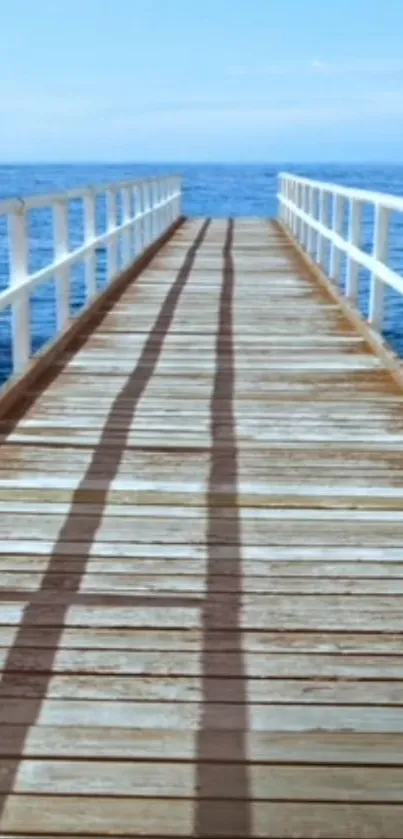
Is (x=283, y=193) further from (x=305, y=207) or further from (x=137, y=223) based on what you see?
(x=137, y=223)

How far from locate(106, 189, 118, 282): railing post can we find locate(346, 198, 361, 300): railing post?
2.35 meters

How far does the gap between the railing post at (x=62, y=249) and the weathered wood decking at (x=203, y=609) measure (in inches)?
52.6

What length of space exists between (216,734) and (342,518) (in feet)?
5.49

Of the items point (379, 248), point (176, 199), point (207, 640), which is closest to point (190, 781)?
point (207, 640)

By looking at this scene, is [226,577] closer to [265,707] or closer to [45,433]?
[265,707]

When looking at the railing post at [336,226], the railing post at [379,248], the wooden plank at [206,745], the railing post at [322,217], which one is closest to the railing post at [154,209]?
the railing post at [322,217]

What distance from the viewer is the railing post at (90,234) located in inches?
370

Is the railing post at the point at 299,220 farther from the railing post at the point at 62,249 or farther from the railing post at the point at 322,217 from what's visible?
the railing post at the point at 62,249

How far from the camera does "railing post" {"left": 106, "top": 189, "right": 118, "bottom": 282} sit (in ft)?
36.7

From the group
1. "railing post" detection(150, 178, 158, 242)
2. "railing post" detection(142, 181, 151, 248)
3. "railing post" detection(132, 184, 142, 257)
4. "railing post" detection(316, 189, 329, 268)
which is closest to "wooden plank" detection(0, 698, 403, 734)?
"railing post" detection(316, 189, 329, 268)

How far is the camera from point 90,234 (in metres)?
9.78

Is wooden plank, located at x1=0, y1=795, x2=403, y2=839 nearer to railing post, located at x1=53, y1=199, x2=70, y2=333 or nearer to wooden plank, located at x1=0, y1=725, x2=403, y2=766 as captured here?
wooden plank, located at x1=0, y1=725, x2=403, y2=766

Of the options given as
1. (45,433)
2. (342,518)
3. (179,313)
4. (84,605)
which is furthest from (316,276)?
(84,605)

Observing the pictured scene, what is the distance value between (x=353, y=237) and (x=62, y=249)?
2.28 metres
